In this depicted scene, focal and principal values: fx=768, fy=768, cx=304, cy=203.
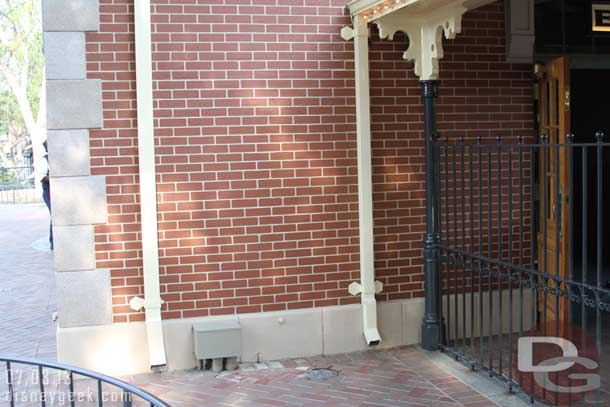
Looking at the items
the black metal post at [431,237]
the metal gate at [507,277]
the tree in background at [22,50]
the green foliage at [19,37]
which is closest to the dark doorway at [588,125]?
the metal gate at [507,277]

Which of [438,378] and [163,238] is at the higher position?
[163,238]

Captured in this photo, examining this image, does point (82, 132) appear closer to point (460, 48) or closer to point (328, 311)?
point (328, 311)

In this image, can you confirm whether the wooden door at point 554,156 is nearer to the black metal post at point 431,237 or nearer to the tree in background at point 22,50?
the black metal post at point 431,237

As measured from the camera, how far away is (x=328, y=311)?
6.71 m

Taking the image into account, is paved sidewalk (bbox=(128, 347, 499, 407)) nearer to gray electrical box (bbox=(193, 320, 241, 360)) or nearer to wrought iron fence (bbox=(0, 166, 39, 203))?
gray electrical box (bbox=(193, 320, 241, 360))

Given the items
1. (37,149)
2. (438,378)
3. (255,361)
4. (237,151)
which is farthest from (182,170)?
(37,149)

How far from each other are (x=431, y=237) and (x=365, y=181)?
2.47 feet

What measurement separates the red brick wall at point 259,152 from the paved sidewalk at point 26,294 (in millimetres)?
1602

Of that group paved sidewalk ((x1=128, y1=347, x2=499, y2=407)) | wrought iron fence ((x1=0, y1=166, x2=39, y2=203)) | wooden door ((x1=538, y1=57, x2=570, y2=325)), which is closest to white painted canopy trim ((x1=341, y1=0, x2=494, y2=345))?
paved sidewalk ((x1=128, y1=347, x2=499, y2=407))

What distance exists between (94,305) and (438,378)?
2.82 meters

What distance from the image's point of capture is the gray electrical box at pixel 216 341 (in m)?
6.23

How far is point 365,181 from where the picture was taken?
6633 mm

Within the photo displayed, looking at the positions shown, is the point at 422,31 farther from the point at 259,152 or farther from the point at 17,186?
the point at 17,186

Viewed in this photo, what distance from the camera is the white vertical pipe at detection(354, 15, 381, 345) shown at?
656 centimetres
